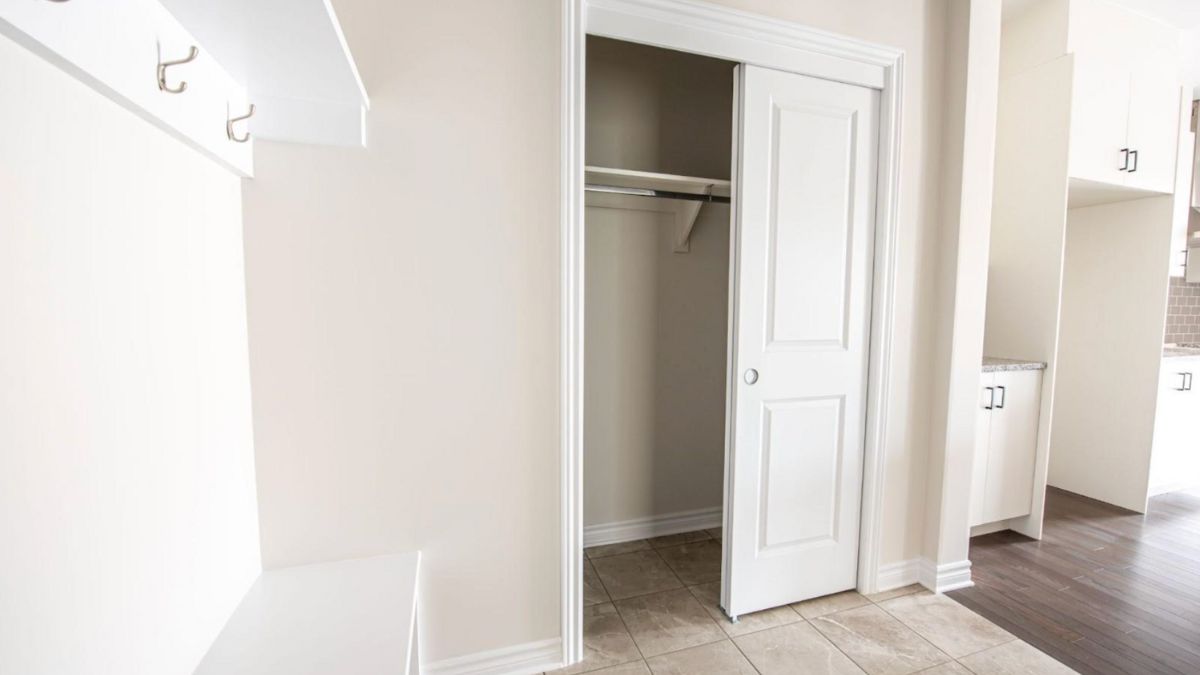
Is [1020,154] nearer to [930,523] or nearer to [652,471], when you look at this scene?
[930,523]

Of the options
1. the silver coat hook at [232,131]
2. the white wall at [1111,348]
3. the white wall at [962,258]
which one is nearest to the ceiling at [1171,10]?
the white wall at [1111,348]

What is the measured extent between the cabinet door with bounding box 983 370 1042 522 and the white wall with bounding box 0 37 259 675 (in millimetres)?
3171

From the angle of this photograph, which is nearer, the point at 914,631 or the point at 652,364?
the point at 914,631

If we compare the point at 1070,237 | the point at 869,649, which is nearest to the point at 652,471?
the point at 869,649

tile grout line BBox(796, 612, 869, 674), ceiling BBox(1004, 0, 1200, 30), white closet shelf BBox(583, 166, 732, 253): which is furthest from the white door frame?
ceiling BBox(1004, 0, 1200, 30)

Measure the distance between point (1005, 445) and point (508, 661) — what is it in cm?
264

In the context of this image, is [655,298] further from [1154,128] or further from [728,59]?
[1154,128]

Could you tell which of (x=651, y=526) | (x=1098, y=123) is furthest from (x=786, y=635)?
(x=1098, y=123)

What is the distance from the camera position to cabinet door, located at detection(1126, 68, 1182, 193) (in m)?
2.70

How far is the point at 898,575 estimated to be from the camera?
210 cm

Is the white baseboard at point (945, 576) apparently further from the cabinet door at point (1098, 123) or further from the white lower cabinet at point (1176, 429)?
the cabinet door at point (1098, 123)

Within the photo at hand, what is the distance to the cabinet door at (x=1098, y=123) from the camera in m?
2.51

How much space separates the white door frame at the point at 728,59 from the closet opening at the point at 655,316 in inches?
23.6

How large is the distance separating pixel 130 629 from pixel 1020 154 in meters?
3.93
